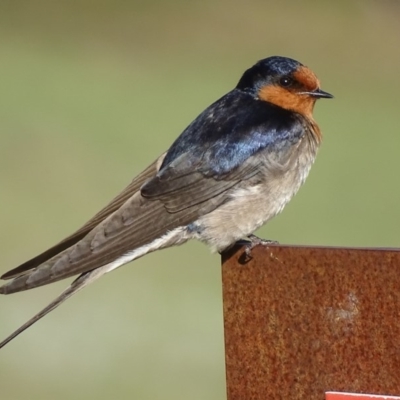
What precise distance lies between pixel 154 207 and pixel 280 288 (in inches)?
34.6

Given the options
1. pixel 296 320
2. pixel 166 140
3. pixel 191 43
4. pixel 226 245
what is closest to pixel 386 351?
pixel 296 320

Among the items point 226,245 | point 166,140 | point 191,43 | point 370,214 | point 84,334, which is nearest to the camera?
point 226,245

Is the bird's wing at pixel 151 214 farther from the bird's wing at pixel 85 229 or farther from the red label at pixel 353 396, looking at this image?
the red label at pixel 353 396

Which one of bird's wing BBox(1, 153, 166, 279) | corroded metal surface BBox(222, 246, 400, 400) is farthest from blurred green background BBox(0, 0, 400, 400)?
corroded metal surface BBox(222, 246, 400, 400)

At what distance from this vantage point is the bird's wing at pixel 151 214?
9.82 feet

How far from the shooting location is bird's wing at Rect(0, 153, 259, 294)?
299cm

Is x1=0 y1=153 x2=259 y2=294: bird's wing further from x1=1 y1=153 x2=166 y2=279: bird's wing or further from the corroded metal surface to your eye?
the corroded metal surface

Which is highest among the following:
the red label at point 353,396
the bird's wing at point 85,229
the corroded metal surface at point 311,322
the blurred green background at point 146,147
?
the blurred green background at point 146,147

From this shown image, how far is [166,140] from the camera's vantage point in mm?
9352

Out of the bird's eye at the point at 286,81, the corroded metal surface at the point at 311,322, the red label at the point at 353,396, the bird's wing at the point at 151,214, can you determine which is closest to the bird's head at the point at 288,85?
the bird's eye at the point at 286,81

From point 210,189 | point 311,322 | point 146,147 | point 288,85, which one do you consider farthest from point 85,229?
point 146,147

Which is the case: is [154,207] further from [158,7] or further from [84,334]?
[158,7]

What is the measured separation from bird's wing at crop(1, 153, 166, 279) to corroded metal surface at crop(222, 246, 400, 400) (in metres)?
0.70

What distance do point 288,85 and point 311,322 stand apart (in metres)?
1.31
